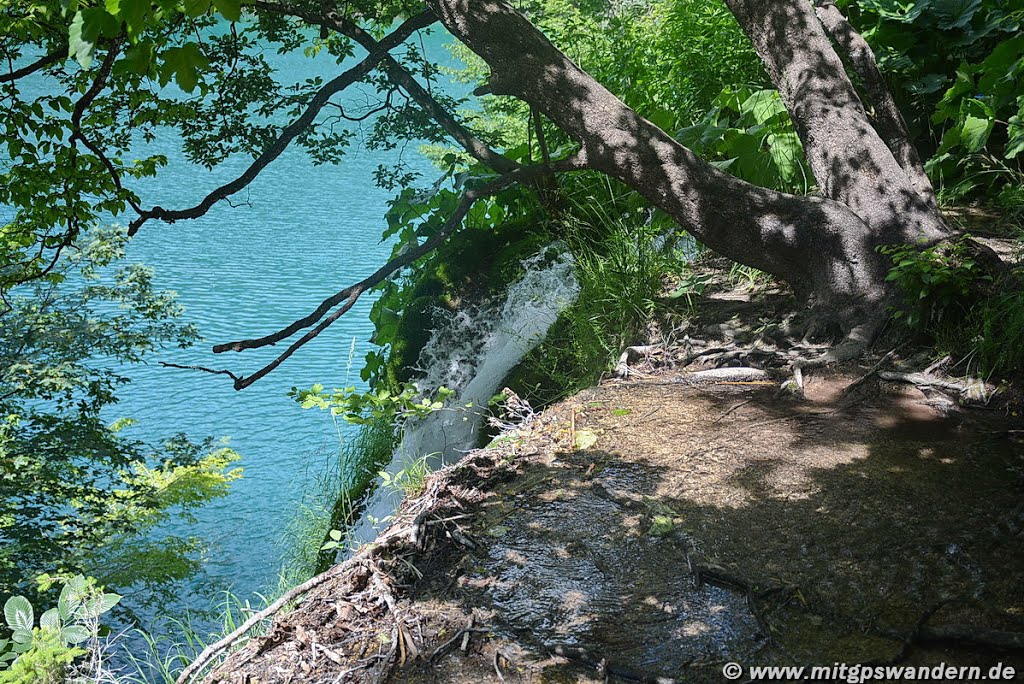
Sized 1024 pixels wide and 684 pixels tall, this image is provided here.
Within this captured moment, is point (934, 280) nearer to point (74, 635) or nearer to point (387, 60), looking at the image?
point (74, 635)

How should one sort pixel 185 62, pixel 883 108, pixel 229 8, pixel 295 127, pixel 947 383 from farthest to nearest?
pixel 295 127 → pixel 883 108 → pixel 947 383 → pixel 185 62 → pixel 229 8

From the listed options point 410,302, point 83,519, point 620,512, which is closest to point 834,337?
point 620,512

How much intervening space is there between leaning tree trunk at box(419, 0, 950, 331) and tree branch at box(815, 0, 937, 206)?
10cm

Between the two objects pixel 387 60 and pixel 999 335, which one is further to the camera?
pixel 387 60

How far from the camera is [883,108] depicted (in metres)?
4.11

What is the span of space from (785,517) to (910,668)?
63 cm

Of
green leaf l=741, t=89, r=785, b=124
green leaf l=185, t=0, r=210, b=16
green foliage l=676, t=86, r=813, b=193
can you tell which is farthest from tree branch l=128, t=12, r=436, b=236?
green leaf l=185, t=0, r=210, b=16

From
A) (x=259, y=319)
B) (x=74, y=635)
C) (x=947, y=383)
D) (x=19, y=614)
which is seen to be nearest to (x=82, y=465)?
(x=259, y=319)

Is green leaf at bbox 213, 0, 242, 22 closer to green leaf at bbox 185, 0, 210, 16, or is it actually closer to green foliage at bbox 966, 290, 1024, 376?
green leaf at bbox 185, 0, 210, 16

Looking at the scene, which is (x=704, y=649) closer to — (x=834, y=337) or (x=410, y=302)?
(x=834, y=337)

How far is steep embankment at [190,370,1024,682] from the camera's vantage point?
1896 mm

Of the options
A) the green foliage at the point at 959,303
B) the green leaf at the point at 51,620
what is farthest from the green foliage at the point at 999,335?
the green leaf at the point at 51,620

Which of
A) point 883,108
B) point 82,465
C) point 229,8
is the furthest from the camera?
point 82,465

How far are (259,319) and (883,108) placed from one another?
8.13 m
